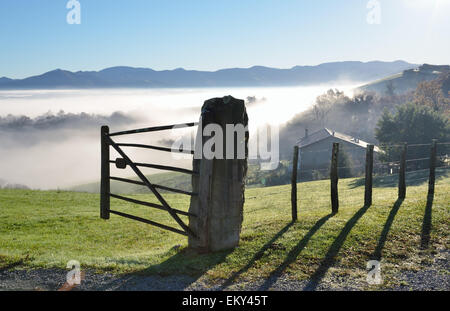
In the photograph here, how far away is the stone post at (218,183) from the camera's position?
8.11m

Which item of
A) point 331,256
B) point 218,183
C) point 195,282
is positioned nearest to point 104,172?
point 218,183

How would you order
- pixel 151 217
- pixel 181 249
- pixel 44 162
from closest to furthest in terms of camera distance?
1. pixel 181 249
2. pixel 151 217
3. pixel 44 162

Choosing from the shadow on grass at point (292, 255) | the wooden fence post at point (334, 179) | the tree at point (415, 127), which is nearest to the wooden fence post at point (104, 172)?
the shadow on grass at point (292, 255)

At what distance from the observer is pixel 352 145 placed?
181 ft

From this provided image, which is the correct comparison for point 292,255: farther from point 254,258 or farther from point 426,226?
point 426,226

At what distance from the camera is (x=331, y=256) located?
8.02 m

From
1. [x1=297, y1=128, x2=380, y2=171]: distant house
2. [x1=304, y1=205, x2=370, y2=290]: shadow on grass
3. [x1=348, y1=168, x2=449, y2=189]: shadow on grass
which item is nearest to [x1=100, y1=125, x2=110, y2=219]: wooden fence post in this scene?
[x1=304, y1=205, x2=370, y2=290]: shadow on grass

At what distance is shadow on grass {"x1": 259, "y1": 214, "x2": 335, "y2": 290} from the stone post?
140 centimetres

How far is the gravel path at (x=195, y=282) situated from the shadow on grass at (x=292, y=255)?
0.02 meters

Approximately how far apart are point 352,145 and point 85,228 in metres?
47.1

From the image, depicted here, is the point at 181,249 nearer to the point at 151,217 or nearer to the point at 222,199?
the point at 222,199

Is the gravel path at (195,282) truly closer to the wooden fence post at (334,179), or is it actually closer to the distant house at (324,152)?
the wooden fence post at (334,179)

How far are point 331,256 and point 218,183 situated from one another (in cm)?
286
